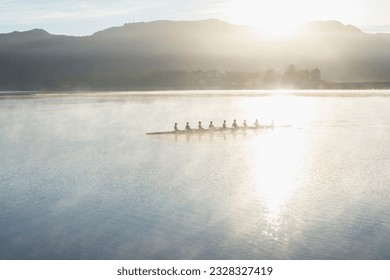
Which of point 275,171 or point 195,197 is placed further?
point 275,171

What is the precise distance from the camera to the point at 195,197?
33.5 m

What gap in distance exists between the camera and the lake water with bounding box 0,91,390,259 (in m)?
24.2

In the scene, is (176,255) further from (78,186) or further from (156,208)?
(78,186)

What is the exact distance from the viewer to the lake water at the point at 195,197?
79.3 ft

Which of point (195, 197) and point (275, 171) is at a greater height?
point (195, 197)

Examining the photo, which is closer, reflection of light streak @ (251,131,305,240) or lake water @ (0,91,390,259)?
lake water @ (0,91,390,259)

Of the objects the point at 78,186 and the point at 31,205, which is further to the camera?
the point at 78,186

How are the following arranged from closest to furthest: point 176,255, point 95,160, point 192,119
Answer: point 176,255
point 95,160
point 192,119

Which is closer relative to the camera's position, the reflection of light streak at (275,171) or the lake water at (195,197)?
the lake water at (195,197)
